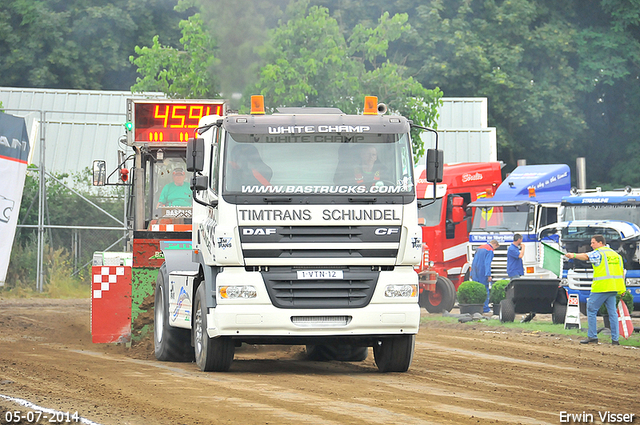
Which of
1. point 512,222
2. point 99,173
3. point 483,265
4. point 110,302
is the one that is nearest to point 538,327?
point 483,265

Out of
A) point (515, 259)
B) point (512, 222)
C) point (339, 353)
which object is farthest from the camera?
point (512, 222)

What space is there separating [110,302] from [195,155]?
4.48 metres

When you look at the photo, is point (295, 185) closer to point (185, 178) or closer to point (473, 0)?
point (185, 178)

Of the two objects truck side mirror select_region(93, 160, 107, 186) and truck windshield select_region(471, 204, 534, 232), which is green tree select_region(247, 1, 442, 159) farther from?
truck side mirror select_region(93, 160, 107, 186)

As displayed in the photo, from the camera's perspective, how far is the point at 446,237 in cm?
2580

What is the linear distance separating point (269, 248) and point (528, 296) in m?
11.1

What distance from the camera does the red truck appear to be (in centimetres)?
2450

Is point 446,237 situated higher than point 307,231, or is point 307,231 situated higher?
point 446,237

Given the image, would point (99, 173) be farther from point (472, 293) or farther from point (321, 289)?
point (472, 293)

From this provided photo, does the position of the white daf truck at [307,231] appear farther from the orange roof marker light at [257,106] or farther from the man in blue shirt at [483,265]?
the man in blue shirt at [483,265]

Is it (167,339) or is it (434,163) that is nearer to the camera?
(434,163)

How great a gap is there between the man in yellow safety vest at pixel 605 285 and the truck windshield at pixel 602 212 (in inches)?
235

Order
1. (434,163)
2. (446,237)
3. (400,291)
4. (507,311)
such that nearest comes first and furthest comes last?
(400,291)
(434,163)
(507,311)
(446,237)

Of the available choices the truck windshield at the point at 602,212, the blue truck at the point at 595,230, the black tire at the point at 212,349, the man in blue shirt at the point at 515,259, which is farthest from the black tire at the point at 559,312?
the black tire at the point at 212,349
